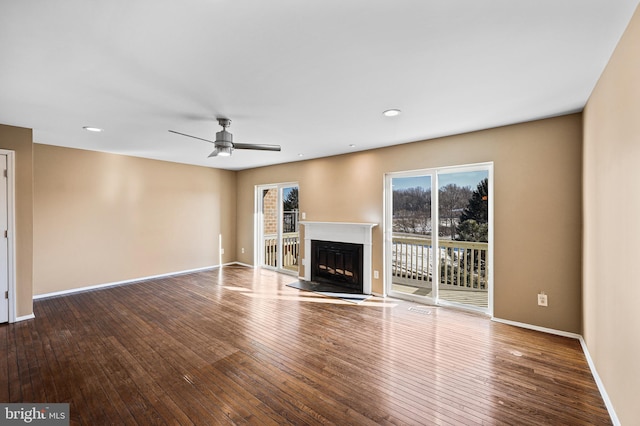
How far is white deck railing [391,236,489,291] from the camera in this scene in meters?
3.88

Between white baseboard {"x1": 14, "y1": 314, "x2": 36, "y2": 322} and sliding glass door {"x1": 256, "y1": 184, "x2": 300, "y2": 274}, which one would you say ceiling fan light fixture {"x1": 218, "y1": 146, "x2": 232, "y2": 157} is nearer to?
sliding glass door {"x1": 256, "y1": 184, "x2": 300, "y2": 274}

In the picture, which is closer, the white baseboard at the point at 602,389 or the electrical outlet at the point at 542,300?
the white baseboard at the point at 602,389

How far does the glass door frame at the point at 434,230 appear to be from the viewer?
11.6ft

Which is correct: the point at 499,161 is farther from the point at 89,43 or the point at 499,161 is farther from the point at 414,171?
the point at 89,43

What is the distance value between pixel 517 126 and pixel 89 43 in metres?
4.04

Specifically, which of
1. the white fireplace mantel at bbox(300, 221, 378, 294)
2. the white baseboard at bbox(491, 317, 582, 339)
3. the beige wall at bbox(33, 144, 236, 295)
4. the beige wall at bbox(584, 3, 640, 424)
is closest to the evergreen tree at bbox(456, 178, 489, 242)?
the white baseboard at bbox(491, 317, 582, 339)

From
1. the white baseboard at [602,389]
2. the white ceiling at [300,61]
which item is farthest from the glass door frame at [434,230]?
the white baseboard at [602,389]

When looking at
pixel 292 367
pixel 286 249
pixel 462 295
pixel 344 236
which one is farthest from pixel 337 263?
pixel 292 367

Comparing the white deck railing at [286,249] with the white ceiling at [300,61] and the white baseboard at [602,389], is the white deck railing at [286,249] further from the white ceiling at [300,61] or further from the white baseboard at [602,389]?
the white baseboard at [602,389]

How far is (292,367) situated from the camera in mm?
2443

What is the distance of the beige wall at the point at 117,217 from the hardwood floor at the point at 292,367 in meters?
0.88

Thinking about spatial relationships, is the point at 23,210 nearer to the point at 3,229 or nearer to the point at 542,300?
the point at 3,229

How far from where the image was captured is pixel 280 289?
16.1ft

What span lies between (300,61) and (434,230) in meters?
3.07
